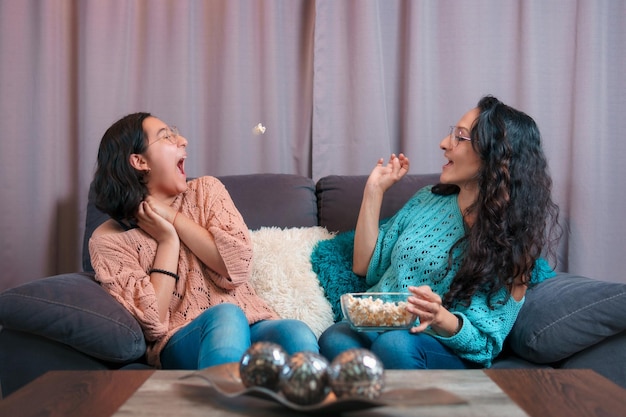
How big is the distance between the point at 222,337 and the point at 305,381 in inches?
24.9

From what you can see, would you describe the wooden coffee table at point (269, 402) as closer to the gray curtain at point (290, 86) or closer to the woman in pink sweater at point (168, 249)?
the woman in pink sweater at point (168, 249)

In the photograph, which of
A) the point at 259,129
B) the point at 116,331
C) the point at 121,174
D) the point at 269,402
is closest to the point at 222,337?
the point at 116,331

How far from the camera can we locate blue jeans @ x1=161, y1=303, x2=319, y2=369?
166cm

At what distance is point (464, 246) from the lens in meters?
1.97

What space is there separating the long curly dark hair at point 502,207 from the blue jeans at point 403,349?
16 centimetres

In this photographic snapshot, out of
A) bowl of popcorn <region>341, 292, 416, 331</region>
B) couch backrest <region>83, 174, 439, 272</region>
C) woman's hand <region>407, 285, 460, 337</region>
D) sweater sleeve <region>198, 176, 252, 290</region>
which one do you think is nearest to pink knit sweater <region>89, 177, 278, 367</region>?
sweater sleeve <region>198, 176, 252, 290</region>

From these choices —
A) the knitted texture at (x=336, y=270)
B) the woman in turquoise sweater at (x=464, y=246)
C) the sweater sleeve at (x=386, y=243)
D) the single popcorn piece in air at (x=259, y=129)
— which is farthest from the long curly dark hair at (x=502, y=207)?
the single popcorn piece in air at (x=259, y=129)

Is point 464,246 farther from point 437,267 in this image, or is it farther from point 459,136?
point 459,136

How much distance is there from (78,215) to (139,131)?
37.5 inches

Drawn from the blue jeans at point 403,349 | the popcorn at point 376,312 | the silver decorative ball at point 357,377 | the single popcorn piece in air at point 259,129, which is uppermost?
the single popcorn piece in air at point 259,129

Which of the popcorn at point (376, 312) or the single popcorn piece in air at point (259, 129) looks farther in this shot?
the single popcorn piece in air at point (259, 129)

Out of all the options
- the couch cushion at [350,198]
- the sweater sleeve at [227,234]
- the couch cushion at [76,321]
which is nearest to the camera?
the couch cushion at [76,321]

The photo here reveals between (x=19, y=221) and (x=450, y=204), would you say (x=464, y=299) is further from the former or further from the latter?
(x=19, y=221)

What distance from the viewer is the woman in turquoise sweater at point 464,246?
1.77 meters
